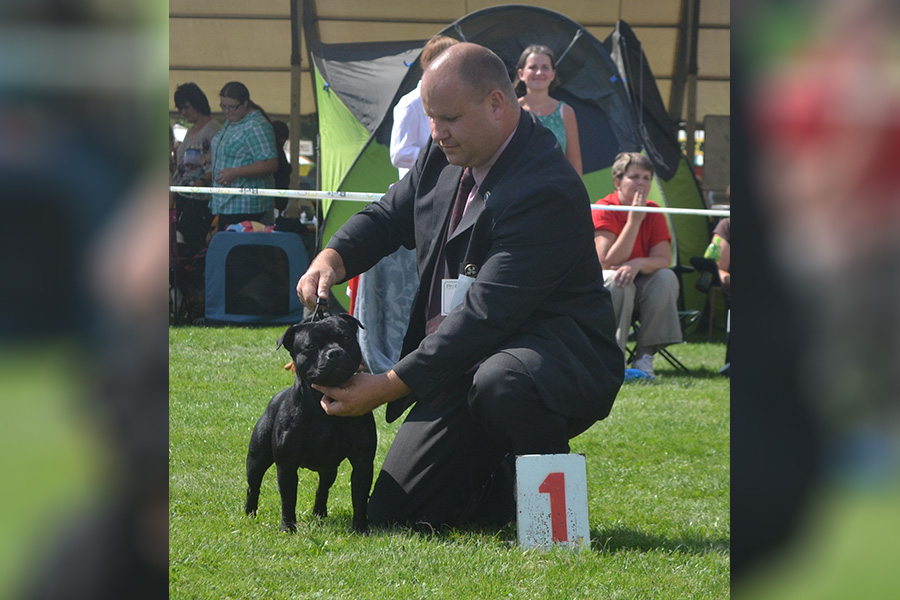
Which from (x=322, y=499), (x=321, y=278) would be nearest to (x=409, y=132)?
(x=321, y=278)

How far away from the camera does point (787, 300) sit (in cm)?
40

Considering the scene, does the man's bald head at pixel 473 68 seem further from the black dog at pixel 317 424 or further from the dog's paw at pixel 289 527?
the dog's paw at pixel 289 527

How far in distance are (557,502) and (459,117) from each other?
3.53ft

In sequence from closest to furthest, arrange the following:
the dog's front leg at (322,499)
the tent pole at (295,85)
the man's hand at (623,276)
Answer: the dog's front leg at (322,499) → the man's hand at (623,276) → the tent pole at (295,85)

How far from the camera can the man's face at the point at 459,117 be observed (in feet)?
8.80

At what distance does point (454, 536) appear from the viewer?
2850 millimetres

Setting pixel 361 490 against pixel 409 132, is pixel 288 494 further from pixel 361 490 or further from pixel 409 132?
pixel 409 132

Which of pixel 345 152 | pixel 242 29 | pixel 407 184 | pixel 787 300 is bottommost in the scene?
pixel 787 300

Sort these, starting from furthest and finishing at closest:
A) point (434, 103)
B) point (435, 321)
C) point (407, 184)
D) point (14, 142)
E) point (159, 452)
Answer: point (407, 184) < point (435, 321) < point (434, 103) < point (159, 452) < point (14, 142)

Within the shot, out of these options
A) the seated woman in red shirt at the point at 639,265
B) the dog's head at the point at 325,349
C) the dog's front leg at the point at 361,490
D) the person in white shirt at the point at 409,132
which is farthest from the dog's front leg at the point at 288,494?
the seated woman in red shirt at the point at 639,265

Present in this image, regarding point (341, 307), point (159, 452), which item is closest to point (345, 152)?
point (341, 307)

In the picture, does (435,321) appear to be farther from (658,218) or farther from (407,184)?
(658,218)

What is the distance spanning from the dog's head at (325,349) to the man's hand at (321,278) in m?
0.10

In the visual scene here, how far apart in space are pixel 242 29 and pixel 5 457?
29.8 ft
